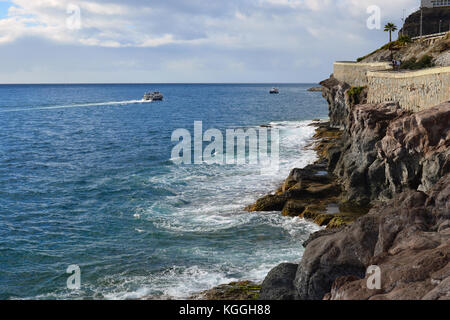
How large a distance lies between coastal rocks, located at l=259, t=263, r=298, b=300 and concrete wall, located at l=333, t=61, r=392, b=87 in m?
39.0

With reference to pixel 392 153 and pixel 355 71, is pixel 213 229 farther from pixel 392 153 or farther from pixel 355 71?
pixel 355 71

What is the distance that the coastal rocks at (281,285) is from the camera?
16.2 m

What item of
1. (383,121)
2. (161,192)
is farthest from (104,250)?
(383,121)

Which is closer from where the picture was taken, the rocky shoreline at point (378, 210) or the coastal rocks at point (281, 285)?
the rocky shoreline at point (378, 210)

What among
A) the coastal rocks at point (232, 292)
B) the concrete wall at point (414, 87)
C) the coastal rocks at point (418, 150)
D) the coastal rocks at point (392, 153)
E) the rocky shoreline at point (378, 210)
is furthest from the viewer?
the concrete wall at point (414, 87)

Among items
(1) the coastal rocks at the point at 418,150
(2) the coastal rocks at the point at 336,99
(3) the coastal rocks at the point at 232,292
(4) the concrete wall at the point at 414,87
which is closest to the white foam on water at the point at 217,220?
(3) the coastal rocks at the point at 232,292

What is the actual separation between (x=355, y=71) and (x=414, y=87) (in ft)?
92.0

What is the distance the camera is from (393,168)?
99.0 ft

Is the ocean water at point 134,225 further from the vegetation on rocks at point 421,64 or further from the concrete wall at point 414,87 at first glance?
the vegetation on rocks at point 421,64

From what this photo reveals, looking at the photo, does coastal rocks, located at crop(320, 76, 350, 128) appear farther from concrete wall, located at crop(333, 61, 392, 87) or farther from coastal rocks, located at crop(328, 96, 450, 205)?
coastal rocks, located at crop(328, 96, 450, 205)

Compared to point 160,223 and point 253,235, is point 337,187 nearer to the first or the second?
point 253,235

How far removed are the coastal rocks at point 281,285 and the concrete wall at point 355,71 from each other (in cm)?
3898

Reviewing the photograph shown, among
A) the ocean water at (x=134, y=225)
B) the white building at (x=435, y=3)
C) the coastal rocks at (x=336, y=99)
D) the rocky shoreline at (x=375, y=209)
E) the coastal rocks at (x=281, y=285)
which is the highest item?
the white building at (x=435, y=3)
